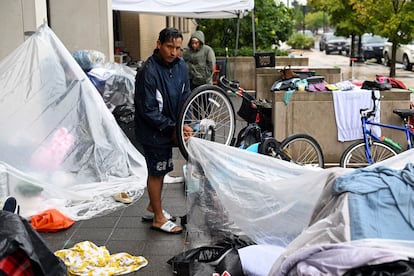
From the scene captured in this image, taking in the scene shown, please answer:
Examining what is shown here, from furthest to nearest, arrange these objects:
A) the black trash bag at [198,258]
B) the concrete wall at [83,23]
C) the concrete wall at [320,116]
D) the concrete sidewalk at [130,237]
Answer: the concrete wall at [83,23]
the concrete wall at [320,116]
the concrete sidewalk at [130,237]
the black trash bag at [198,258]

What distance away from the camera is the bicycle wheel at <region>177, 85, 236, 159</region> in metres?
4.63

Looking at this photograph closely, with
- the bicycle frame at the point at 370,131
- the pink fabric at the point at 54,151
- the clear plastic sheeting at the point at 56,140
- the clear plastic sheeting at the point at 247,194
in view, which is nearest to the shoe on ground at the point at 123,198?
the clear plastic sheeting at the point at 56,140

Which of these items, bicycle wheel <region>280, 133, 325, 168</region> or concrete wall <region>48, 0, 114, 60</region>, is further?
concrete wall <region>48, 0, 114, 60</region>

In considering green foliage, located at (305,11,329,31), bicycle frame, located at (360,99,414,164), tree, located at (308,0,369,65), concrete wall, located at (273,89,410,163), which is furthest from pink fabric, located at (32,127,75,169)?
green foliage, located at (305,11,329,31)

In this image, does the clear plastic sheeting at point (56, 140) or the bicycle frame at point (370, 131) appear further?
the bicycle frame at point (370, 131)

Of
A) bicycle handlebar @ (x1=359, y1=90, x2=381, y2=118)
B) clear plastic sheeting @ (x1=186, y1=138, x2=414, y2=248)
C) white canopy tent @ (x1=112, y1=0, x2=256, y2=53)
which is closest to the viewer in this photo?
clear plastic sheeting @ (x1=186, y1=138, x2=414, y2=248)

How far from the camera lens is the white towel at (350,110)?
699cm

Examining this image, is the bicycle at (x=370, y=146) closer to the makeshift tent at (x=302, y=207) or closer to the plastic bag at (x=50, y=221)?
the makeshift tent at (x=302, y=207)

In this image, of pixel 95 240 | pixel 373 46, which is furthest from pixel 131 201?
pixel 373 46

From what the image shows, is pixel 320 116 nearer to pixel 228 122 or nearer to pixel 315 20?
pixel 228 122

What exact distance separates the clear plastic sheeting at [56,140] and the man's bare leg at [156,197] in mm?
781

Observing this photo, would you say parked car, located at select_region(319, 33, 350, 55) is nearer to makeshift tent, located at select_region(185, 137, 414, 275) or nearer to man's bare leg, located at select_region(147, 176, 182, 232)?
man's bare leg, located at select_region(147, 176, 182, 232)

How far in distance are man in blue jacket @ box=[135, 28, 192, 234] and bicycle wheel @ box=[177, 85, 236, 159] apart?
0.34ft

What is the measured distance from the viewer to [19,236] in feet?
8.23
